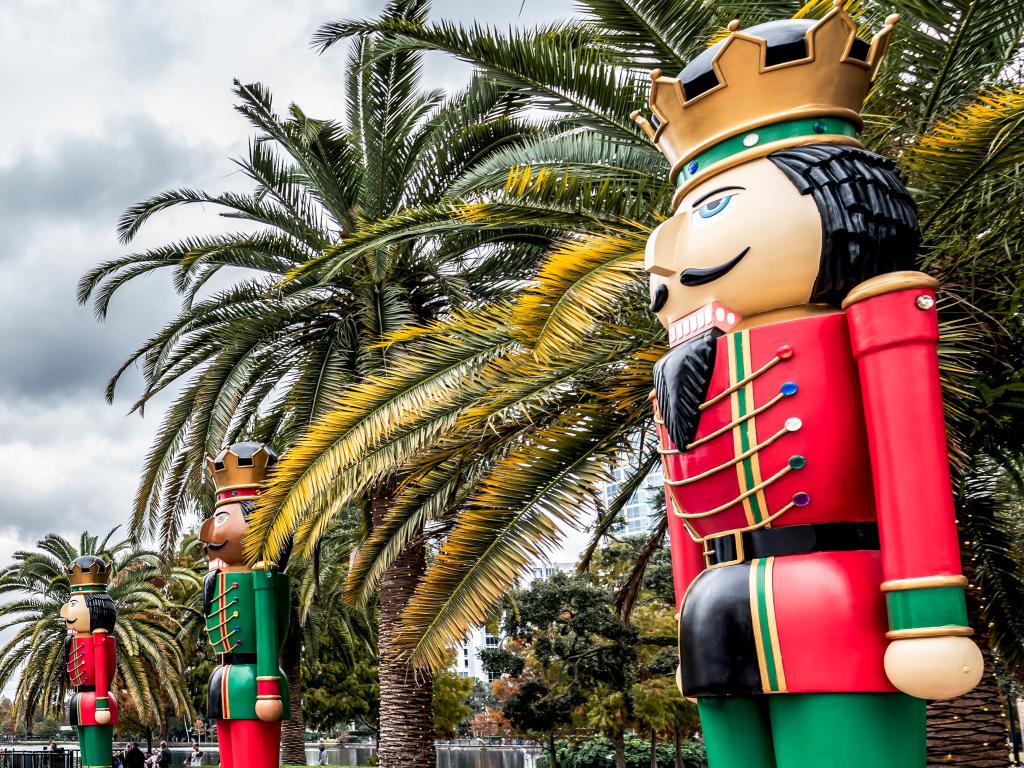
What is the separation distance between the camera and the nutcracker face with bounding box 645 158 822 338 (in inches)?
131

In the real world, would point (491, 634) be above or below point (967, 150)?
below

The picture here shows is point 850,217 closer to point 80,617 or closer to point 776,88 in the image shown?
point 776,88

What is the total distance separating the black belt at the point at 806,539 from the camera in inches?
126

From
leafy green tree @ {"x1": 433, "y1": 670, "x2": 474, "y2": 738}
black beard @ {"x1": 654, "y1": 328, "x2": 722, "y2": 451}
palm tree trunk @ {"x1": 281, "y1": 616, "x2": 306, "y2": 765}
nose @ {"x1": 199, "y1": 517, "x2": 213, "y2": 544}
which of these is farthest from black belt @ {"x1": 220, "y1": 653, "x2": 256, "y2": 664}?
leafy green tree @ {"x1": 433, "y1": 670, "x2": 474, "y2": 738}

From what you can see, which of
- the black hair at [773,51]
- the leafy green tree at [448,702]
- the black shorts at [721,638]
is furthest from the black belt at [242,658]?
the leafy green tree at [448,702]

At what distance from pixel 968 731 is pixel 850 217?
4.30 metres

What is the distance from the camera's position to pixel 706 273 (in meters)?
3.44

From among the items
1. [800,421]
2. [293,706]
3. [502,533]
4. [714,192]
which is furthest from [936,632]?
[293,706]

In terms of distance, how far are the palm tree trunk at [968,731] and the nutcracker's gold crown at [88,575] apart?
1005cm

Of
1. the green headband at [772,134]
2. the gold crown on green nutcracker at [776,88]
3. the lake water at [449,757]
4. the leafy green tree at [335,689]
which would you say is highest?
the gold crown on green nutcracker at [776,88]

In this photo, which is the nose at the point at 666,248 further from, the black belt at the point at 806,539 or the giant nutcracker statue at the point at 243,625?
the giant nutcracker statue at the point at 243,625

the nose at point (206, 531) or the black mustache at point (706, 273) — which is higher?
the black mustache at point (706, 273)

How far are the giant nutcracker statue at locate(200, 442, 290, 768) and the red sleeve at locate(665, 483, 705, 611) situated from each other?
15.2 feet

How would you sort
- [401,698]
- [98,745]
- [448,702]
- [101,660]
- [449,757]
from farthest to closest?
[449,757]
[448,702]
[101,660]
[98,745]
[401,698]
